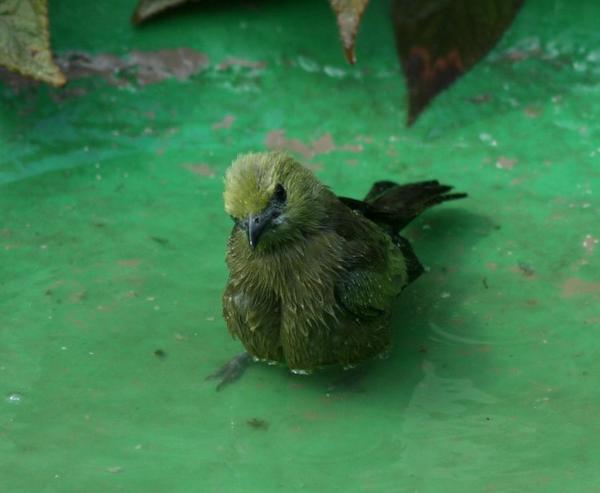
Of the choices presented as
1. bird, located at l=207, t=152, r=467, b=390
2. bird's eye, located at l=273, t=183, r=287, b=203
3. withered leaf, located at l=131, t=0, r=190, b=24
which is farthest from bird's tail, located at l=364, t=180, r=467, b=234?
→ withered leaf, located at l=131, t=0, r=190, b=24

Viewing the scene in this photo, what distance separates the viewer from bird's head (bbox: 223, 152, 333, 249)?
381cm

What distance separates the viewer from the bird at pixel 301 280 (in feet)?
13.0

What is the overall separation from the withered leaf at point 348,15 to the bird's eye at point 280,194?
1.44 metres

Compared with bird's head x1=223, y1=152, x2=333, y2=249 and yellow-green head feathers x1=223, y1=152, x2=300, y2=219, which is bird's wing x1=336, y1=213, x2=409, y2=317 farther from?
yellow-green head feathers x1=223, y1=152, x2=300, y2=219

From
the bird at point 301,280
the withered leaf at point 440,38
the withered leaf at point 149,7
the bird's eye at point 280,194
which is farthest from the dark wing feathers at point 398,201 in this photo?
the withered leaf at point 149,7

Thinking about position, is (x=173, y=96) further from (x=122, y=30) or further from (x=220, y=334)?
(x=220, y=334)

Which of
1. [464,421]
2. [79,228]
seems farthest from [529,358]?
[79,228]

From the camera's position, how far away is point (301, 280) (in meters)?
4.04

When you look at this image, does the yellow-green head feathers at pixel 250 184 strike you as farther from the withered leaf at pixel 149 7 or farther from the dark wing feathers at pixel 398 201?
the withered leaf at pixel 149 7

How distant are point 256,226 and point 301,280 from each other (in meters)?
0.34

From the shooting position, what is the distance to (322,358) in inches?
162

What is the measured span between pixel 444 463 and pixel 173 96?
2.94m

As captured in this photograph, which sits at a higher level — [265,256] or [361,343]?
[265,256]

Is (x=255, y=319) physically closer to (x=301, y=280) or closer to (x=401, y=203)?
(x=301, y=280)
